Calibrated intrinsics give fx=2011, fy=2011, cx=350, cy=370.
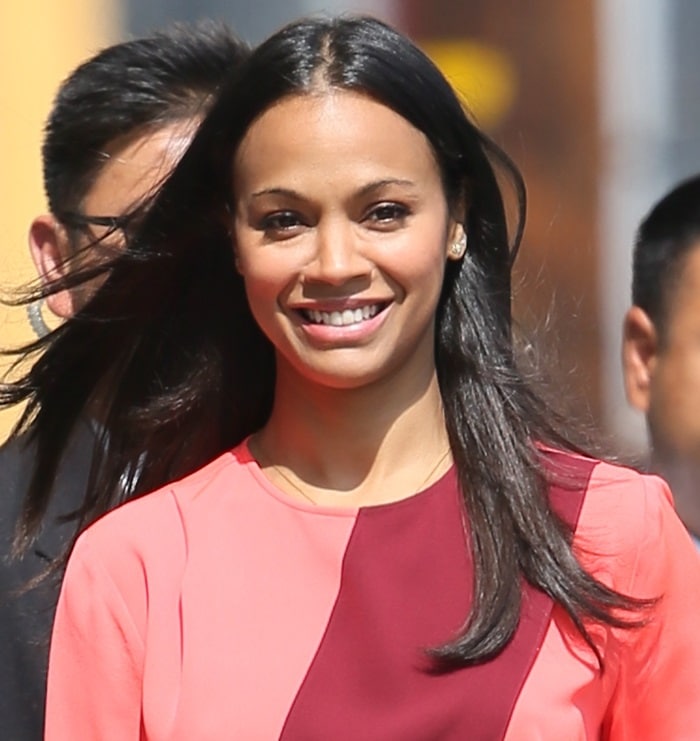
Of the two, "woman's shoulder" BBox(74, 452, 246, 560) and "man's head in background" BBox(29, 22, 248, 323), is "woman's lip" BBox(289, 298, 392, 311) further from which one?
"man's head in background" BBox(29, 22, 248, 323)

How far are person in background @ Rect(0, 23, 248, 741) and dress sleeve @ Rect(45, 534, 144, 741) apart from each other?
40 centimetres

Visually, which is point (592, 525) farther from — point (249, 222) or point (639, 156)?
point (639, 156)

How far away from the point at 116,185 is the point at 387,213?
0.83 meters

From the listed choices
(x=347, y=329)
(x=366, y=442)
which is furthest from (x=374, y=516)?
(x=347, y=329)

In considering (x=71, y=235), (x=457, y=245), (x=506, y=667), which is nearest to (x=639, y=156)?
(x=71, y=235)

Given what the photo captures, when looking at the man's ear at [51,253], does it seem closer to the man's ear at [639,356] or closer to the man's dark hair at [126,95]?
the man's dark hair at [126,95]

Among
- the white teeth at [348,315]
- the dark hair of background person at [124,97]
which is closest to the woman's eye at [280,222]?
the white teeth at [348,315]

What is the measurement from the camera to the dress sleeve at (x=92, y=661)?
2.37 metres

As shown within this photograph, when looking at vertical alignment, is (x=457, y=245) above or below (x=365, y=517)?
above

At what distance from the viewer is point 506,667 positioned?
2262 mm

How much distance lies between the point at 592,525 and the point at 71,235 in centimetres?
109

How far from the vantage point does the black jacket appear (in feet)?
9.23

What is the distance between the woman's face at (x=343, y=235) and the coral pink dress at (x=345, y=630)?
198mm

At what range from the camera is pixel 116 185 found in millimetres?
3066
